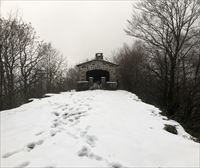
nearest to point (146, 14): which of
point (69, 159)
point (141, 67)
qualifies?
point (141, 67)

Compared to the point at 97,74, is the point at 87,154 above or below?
below

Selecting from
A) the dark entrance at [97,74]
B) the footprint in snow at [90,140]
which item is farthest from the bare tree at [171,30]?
the footprint in snow at [90,140]

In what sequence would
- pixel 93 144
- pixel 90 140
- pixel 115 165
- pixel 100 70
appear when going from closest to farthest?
pixel 115 165 < pixel 93 144 < pixel 90 140 < pixel 100 70

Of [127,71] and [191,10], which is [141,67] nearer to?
[127,71]

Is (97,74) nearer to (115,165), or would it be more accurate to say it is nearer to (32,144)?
(32,144)

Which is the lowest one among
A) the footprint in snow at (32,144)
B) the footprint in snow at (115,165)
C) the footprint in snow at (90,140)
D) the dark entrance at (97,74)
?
the footprint in snow at (115,165)

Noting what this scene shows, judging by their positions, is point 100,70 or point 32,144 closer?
point 32,144

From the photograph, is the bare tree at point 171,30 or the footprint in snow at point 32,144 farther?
the bare tree at point 171,30

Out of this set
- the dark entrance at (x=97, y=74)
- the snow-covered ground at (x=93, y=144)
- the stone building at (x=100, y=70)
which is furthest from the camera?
the dark entrance at (x=97, y=74)

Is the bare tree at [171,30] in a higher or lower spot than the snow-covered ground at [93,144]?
higher

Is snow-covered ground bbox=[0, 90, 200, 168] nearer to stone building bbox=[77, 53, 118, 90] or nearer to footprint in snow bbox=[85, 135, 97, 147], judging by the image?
footprint in snow bbox=[85, 135, 97, 147]

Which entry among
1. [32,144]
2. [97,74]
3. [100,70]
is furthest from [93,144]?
[97,74]

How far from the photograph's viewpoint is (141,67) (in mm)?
20516

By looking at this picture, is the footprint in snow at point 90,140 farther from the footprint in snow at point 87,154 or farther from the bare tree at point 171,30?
the bare tree at point 171,30
